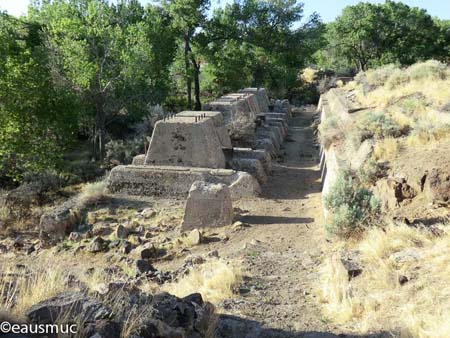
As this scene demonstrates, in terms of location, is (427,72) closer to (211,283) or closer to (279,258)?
Result: (279,258)

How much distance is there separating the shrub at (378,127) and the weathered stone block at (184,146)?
3301mm

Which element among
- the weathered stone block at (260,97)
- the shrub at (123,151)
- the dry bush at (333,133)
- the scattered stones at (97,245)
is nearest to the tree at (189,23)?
the weathered stone block at (260,97)

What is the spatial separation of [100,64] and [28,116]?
4489mm

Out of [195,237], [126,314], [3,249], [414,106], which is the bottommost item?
[3,249]

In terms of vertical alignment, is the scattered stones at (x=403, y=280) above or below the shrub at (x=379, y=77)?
below

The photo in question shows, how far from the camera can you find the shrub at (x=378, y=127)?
10.0 meters

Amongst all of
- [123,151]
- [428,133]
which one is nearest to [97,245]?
[428,133]

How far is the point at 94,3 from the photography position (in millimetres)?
18953

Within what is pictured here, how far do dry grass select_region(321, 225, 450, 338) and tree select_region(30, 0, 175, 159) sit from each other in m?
12.9

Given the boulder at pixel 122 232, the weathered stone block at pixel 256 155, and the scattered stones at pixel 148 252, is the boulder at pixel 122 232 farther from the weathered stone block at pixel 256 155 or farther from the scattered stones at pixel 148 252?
the weathered stone block at pixel 256 155

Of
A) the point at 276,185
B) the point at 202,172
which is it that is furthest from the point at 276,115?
the point at 202,172

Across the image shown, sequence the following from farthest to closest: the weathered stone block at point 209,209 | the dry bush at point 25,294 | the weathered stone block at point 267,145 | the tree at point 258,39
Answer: the tree at point 258,39 < the weathered stone block at point 267,145 < the weathered stone block at point 209,209 < the dry bush at point 25,294

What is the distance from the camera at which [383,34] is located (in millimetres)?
36938

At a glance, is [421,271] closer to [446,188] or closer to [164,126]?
[446,188]
